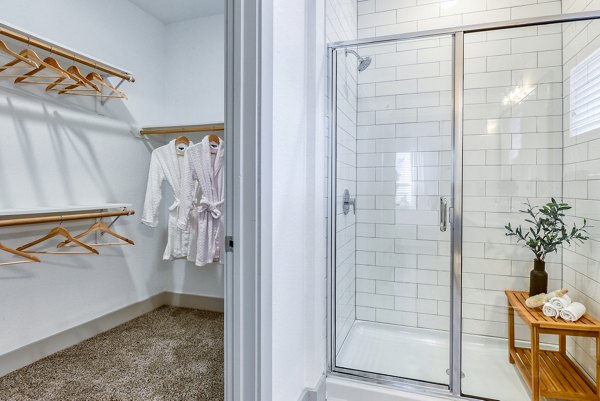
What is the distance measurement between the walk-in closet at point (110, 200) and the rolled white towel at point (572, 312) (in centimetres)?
161

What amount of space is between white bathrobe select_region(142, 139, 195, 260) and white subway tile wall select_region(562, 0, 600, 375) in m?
2.30

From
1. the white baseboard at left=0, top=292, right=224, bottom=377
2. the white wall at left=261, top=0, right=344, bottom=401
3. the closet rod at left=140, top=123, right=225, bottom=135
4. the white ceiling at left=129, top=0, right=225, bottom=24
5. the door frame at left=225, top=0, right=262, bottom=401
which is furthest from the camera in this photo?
the white ceiling at left=129, top=0, right=225, bottom=24

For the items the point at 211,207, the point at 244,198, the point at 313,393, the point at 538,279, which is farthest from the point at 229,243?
the point at 538,279

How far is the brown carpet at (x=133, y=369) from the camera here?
1669 mm

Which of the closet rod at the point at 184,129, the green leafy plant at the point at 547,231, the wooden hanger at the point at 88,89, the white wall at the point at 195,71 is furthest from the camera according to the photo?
the white wall at the point at 195,71

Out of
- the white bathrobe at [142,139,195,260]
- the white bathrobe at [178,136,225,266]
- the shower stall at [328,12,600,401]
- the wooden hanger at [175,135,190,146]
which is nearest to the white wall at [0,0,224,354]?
the white bathrobe at [142,139,195,260]

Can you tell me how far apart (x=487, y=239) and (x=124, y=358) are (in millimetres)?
2289

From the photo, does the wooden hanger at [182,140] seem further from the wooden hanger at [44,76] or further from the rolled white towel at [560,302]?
the rolled white towel at [560,302]

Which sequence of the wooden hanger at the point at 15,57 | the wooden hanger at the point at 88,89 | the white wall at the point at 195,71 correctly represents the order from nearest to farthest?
the wooden hanger at the point at 15,57 < the wooden hanger at the point at 88,89 < the white wall at the point at 195,71

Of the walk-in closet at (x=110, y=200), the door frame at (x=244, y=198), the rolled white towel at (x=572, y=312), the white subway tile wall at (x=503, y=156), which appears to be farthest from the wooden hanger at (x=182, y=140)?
the rolled white towel at (x=572, y=312)

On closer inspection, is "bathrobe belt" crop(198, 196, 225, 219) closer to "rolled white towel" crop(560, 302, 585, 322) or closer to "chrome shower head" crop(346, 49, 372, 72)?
"chrome shower head" crop(346, 49, 372, 72)

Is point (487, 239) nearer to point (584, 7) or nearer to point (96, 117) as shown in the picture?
point (584, 7)

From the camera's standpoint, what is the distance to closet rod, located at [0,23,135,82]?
5.43 ft

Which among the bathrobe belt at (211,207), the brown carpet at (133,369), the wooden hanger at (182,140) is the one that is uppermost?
the wooden hanger at (182,140)
